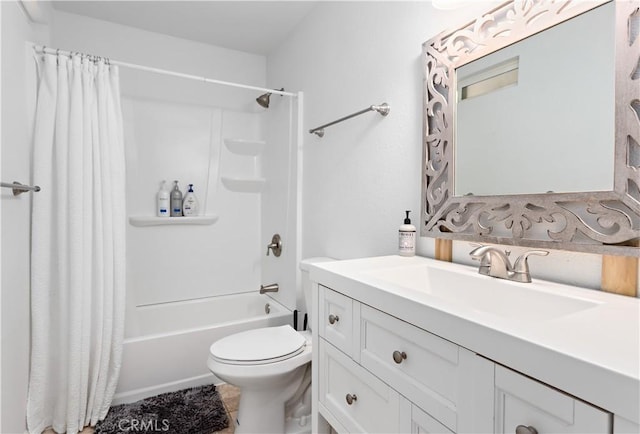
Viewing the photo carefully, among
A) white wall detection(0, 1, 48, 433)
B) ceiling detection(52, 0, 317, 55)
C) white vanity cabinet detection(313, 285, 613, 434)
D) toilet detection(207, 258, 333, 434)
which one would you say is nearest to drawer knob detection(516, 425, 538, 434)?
white vanity cabinet detection(313, 285, 613, 434)

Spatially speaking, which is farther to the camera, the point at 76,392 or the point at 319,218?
the point at 319,218

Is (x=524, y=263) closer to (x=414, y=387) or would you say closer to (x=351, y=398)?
(x=414, y=387)

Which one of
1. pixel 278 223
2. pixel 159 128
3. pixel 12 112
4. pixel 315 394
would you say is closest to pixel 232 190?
pixel 278 223

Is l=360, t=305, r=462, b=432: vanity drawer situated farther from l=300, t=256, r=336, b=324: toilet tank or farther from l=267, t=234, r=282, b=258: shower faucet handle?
l=267, t=234, r=282, b=258: shower faucet handle

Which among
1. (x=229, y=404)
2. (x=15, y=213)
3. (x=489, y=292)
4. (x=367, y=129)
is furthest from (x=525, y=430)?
(x=15, y=213)

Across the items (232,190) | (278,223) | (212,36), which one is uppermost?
(212,36)

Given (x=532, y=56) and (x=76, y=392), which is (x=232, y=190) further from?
(x=532, y=56)

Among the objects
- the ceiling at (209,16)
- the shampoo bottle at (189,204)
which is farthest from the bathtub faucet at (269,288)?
the ceiling at (209,16)

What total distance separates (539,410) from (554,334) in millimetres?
126

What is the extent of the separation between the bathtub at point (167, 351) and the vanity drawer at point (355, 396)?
120 cm

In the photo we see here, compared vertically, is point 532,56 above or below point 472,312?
above

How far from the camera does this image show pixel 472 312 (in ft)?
2.30

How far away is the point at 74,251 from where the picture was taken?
69.2 inches

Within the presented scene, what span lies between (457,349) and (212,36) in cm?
277
